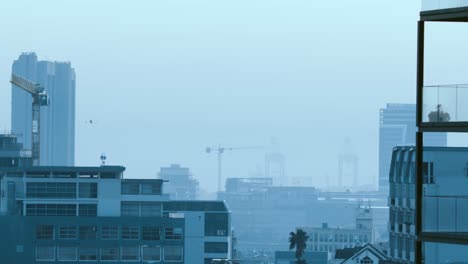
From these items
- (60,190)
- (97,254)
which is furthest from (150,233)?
(60,190)

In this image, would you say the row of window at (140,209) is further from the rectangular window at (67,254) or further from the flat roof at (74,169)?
the rectangular window at (67,254)

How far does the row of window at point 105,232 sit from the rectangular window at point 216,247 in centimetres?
1662

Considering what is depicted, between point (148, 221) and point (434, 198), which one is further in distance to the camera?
point (148, 221)

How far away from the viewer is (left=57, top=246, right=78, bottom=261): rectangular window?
87.8 m

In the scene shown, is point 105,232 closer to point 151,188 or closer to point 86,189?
point 86,189

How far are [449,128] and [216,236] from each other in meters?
93.5

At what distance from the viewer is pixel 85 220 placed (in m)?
87.8

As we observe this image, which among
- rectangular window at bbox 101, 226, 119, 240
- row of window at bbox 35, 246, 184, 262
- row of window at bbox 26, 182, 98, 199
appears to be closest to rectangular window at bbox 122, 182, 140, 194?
row of window at bbox 26, 182, 98, 199

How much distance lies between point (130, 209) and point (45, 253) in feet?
14.5

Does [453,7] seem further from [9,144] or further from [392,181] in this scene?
[9,144]

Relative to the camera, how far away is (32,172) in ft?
292

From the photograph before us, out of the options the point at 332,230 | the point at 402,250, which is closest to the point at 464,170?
the point at 402,250

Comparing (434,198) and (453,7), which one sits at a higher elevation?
(453,7)

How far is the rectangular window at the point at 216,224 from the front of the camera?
11174 cm
